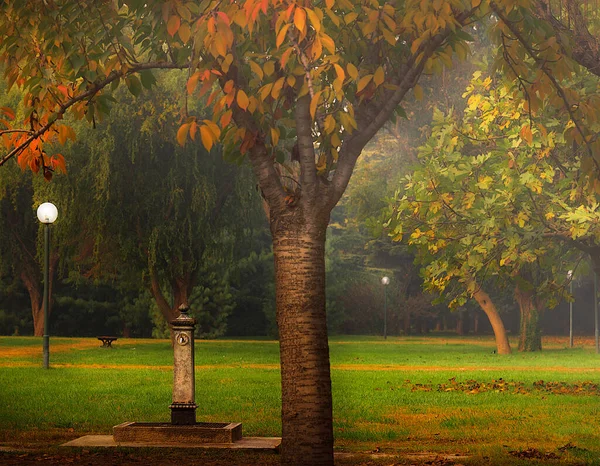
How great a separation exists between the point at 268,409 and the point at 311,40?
9955 millimetres

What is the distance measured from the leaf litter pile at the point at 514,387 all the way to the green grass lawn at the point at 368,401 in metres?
0.04

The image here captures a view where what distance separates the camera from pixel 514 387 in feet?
70.6

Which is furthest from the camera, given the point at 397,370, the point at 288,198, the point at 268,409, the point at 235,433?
the point at 397,370

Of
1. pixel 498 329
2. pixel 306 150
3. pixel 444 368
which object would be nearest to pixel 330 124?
pixel 306 150

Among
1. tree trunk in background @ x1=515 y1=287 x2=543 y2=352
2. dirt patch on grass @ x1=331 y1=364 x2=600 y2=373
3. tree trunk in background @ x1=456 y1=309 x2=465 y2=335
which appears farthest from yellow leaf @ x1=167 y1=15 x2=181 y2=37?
tree trunk in background @ x1=456 y1=309 x2=465 y2=335

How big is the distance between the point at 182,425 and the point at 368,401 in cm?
698

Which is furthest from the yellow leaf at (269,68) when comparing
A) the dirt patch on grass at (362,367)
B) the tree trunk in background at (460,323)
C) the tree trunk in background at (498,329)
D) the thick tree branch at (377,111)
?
the tree trunk in background at (460,323)

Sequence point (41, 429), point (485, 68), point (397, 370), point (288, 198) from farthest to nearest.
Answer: point (397, 370) → point (485, 68) → point (41, 429) → point (288, 198)

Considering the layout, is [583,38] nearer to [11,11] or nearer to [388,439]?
[388,439]

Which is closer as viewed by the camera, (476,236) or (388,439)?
(388,439)

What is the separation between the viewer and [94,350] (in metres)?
36.9

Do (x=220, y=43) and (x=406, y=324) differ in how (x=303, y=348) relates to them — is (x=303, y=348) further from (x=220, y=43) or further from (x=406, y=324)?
(x=406, y=324)

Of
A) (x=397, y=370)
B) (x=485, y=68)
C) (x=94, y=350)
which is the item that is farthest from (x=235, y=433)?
(x=94, y=350)

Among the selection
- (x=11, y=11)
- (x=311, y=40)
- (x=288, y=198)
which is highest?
(x=11, y=11)
